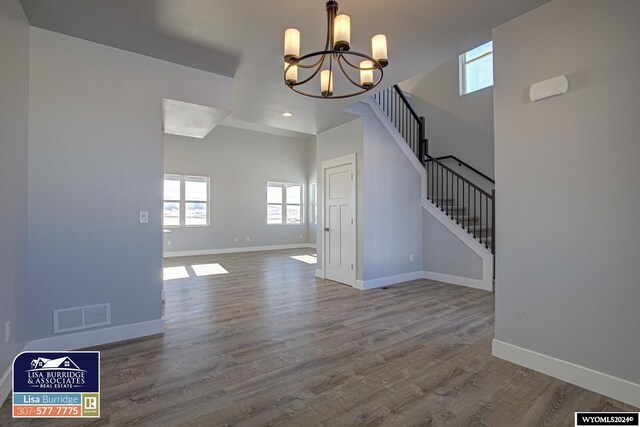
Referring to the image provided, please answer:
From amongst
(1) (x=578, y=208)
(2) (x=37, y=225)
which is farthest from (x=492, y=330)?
(2) (x=37, y=225)

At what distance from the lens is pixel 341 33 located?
1891mm

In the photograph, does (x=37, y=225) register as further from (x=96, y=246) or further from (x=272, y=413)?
(x=272, y=413)

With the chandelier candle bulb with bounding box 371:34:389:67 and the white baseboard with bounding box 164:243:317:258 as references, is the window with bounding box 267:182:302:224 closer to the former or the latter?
the white baseboard with bounding box 164:243:317:258

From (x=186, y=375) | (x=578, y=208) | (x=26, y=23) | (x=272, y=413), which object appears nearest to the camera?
(x=272, y=413)

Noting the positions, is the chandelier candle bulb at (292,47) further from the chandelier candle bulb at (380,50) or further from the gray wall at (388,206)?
the gray wall at (388,206)

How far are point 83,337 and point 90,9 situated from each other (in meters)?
2.68

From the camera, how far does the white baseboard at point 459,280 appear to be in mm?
4706

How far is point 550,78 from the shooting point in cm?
224

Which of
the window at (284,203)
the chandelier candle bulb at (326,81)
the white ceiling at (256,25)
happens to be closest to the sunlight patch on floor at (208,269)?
the window at (284,203)

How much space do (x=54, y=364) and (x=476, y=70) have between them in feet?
24.6

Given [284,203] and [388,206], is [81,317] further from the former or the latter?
[284,203]

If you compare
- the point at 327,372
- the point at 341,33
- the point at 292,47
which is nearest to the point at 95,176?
the point at 292,47

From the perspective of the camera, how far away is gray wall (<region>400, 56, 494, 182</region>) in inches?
235

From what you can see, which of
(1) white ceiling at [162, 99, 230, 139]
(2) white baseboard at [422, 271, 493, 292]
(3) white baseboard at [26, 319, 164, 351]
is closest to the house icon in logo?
(3) white baseboard at [26, 319, 164, 351]
